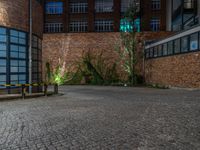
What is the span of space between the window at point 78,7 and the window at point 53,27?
3452 millimetres

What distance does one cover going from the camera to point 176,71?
67.6ft

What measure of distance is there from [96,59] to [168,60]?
10978mm

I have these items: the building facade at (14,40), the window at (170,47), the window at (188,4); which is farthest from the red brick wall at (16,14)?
the window at (188,4)

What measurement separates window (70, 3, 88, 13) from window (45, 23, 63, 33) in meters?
3.45

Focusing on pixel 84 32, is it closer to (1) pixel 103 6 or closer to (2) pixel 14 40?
(1) pixel 103 6

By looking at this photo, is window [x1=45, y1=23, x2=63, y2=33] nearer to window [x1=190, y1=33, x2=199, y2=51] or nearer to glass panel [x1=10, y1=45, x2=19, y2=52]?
glass panel [x1=10, y1=45, x2=19, y2=52]

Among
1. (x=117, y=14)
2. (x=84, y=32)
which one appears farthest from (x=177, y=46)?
(x=117, y=14)

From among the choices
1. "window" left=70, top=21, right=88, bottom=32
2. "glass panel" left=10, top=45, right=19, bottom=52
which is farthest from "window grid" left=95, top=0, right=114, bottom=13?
"glass panel" left=10, top=45, right=19, bottom=52

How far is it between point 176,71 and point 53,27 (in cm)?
2490

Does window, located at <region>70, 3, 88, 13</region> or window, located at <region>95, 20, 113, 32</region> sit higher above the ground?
window, located at <region>70, 3, 88, 13</region>

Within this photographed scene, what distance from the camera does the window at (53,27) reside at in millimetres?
37594

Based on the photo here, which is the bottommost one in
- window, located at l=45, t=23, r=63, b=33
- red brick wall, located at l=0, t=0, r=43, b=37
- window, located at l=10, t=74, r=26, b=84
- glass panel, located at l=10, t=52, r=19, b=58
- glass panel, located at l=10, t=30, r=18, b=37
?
window, located at l=10, t=74, r=26, b=84

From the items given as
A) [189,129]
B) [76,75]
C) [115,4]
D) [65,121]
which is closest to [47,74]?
[76,75]

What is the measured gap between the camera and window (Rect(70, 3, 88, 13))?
37.0 metres
